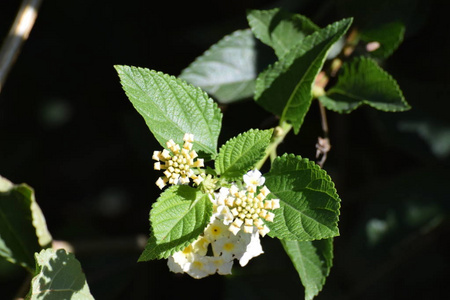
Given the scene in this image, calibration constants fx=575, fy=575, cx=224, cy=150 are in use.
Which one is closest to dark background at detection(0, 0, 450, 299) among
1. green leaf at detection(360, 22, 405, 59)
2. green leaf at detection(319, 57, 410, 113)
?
green leaf at detection(360, 22, 405, 59)

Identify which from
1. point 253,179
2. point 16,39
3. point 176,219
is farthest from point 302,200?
Answer: point 16,39

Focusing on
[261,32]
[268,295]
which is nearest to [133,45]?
[261,32]

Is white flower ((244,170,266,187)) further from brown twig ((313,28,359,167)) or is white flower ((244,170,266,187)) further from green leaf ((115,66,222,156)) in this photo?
brown twig ((313,28,359,167))

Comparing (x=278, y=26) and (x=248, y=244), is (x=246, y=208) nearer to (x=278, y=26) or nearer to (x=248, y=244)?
(x=248, y=244)

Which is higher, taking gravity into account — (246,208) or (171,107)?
(171,107)

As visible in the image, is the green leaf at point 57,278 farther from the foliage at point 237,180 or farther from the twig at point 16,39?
the twig at point 16,39

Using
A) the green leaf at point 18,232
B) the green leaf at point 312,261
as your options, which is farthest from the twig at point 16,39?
the green leaf at point 312,261

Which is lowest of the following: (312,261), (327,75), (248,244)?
(312,261)
